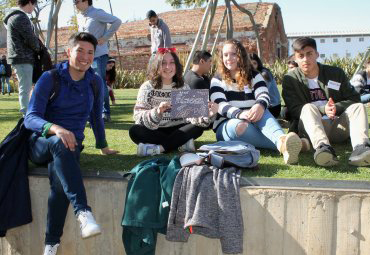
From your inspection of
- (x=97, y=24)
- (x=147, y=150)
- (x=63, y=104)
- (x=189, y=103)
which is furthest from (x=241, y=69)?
(x=97, y=24)

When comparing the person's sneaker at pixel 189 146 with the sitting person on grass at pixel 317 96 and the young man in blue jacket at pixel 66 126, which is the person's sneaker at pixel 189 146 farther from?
the sitting person on grass at pixel 317 96

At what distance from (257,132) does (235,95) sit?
1.35ft

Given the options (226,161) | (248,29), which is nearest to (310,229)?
(226,161)

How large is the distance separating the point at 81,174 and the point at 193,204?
0.82m

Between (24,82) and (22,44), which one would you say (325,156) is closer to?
(24,82)

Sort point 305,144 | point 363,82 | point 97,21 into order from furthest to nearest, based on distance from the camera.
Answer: point 363,82 < point 97,21 < point 305,144

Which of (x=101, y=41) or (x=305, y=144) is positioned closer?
(x=305, y=144)

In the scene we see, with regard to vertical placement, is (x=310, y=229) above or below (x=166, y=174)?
below

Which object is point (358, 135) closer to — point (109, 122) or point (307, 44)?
point (307, 44)

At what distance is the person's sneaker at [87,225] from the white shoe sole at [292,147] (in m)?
1.52

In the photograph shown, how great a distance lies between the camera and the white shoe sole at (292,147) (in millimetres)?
3438

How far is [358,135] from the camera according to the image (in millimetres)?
3543

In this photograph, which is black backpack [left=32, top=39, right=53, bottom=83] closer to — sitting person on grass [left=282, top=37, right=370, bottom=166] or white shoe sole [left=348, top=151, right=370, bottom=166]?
sitting person on grass [left=282, top=37, right=370, bottom=166]

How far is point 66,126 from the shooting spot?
3469mm
